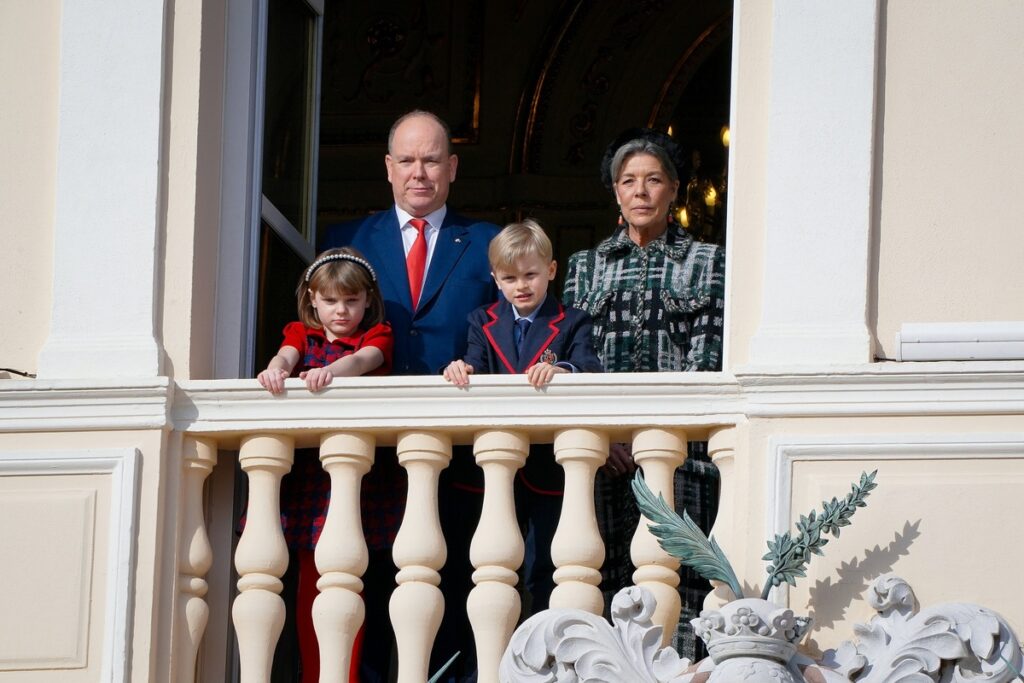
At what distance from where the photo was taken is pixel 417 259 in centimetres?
812

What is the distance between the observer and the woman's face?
805 centimetres

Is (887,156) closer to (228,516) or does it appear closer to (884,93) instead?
(884,93)

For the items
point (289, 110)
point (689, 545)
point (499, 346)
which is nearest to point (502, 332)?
point (499, 346)

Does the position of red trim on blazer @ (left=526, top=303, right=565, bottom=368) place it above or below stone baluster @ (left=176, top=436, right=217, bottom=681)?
above

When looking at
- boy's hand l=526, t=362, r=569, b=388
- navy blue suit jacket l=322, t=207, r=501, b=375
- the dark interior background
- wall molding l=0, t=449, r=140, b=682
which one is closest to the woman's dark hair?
navy blue suit jacket l=322, t=207, r=501, b=375

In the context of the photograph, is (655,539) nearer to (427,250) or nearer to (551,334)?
(551,334)

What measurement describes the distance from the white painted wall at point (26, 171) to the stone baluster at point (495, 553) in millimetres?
1340

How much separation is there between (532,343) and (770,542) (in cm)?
122

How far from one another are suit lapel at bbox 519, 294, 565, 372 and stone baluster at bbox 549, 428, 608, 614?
1.51ft

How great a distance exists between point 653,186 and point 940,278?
45.5 inches

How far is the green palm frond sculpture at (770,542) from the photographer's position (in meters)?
6.69

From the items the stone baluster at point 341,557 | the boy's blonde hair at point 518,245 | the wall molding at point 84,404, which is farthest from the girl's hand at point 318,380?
the boy's blonde hair at point 518,245

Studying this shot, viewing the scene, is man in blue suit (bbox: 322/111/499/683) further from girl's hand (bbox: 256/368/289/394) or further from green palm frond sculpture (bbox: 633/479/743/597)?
green palm frond sculpture (bbox: 633/479/743/597)

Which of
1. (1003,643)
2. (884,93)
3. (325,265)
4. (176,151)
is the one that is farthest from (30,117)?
(1003,643)
